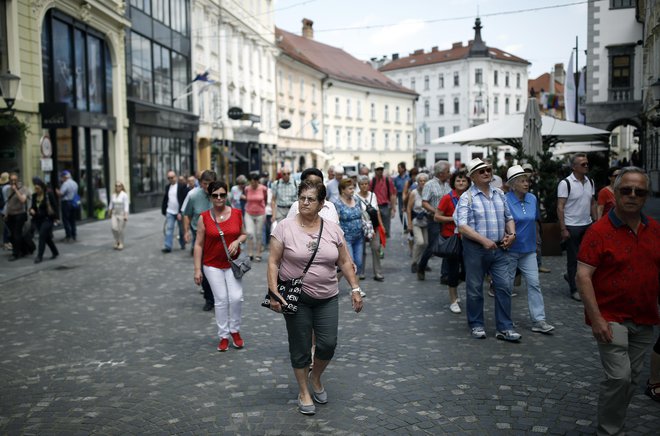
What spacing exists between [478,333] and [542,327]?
2.50 feet

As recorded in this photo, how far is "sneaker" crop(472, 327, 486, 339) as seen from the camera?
6.95 meters

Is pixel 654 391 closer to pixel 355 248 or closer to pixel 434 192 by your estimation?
pixel 355 248

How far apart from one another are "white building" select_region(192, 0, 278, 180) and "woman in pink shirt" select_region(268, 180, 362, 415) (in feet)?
90.6

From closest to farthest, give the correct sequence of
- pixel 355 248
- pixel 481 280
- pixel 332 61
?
pixel 481 280 → pixel 355 248 → pixel 332 61

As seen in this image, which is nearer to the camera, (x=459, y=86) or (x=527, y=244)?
(x=527, y=244)

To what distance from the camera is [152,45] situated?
92.8 feet

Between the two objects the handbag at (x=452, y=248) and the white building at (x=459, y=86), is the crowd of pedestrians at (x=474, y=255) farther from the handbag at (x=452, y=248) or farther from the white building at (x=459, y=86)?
the white building at (x=459, y=86)

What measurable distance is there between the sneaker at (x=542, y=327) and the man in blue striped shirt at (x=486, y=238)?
42 centimetres

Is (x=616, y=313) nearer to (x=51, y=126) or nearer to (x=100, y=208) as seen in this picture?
(x=51, y=126)

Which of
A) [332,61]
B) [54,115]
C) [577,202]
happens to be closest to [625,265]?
[577,202]

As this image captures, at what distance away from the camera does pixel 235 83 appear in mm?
38750

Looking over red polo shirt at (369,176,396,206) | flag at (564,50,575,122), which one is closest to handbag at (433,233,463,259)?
red polo shirt at (369,176,396,206)

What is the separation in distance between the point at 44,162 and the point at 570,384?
1358 centimetres

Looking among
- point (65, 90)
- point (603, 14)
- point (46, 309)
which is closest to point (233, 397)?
point (46, 309)
